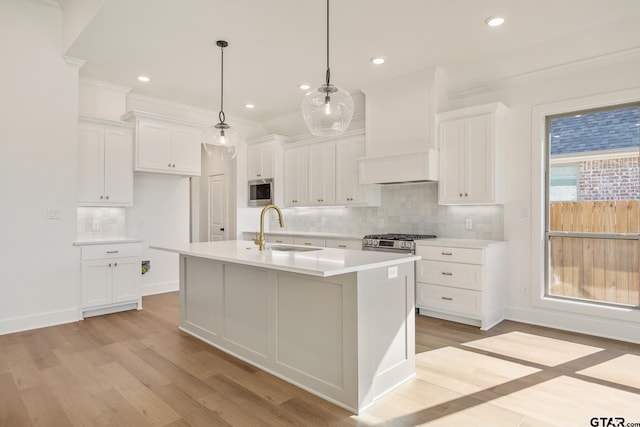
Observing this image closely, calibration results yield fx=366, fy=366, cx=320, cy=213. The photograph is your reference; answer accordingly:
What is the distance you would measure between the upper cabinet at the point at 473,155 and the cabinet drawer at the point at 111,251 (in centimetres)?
384

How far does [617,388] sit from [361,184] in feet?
11.1

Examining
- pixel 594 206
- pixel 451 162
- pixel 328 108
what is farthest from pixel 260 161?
pixel 594 206

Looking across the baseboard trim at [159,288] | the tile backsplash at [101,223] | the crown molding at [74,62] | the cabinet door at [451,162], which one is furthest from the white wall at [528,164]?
the tile backsplash at [101,223]

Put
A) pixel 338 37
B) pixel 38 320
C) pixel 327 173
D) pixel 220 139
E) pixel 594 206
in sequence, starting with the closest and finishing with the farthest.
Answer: pixel 220 139, pixel 338 37, pixel 594 206, pixel 38 320, pixel 327 173

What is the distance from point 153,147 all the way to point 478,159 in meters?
4.16

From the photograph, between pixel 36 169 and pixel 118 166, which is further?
pixel 118 166

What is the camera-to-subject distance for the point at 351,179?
5.37m

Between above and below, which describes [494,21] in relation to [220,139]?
above

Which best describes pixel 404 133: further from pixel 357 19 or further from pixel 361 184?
pixel 357 19

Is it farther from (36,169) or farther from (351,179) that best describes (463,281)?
(36,169)

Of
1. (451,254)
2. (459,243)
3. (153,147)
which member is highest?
(153,147)

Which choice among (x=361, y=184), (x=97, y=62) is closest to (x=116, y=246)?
(x=97, y=62)

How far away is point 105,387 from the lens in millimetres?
2527

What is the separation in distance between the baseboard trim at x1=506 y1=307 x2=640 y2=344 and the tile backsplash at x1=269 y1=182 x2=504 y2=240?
2.97 feet
